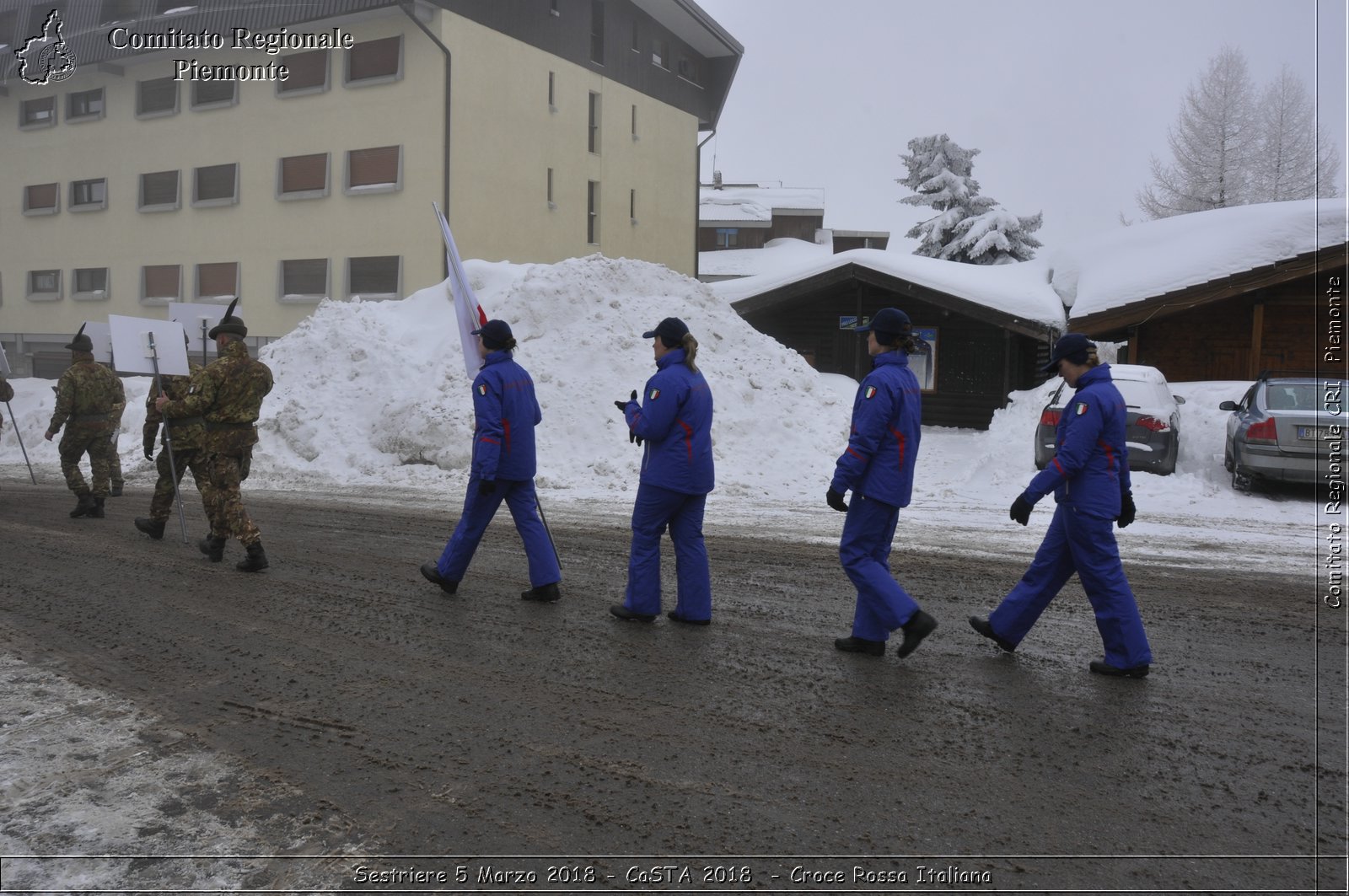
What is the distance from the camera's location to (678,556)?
6352mm

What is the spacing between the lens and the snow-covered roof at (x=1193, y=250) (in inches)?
798

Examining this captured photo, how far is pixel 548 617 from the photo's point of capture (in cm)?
645

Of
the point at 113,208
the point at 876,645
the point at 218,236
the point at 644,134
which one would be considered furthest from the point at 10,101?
the point at 876,645

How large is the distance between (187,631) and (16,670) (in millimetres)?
923

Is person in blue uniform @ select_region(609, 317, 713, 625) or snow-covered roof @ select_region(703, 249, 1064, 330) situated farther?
snow-covered roof @ select_region(703, 249, 1064, 330)

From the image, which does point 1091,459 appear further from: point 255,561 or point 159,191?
point 159,191

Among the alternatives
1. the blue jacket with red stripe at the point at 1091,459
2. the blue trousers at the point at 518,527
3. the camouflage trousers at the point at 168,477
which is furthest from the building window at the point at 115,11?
the blue jacket with red stripe at the point at 1091,459

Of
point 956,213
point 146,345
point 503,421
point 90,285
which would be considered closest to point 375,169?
point 90,285

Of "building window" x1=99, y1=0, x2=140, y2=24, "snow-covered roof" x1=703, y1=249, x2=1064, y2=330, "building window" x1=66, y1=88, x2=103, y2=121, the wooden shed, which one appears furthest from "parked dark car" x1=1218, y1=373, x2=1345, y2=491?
"building window" x1=66, y1=88, x2=103, y2=121

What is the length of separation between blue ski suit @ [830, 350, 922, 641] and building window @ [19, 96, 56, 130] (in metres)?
35.8

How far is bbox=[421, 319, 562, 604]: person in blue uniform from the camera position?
6.79 metres

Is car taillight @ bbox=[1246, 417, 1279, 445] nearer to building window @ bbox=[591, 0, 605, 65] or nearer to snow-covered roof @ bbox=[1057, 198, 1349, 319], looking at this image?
snow-covered roof @ bbox=[1057, 198, 1349, 319]

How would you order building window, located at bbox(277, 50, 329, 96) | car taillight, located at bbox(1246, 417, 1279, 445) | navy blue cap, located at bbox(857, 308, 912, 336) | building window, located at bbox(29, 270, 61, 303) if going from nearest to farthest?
navy blue cap, located at bbox(857, 308, 912, 336)
car taillight, located at bbox(1246, 417, 1279, 445)
building window, located at bbox(277, 50, 329, 96)
building window, located at bbox(29, 270, 61, 303)

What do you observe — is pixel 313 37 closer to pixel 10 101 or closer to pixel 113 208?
pixel 113 208
